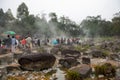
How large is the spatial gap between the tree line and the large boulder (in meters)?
36.4

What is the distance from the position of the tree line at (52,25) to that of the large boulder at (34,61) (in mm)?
36400

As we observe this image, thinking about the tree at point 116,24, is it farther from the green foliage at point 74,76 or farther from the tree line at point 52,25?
the green foliage at point 74,76

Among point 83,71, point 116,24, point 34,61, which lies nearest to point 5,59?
point 34,61

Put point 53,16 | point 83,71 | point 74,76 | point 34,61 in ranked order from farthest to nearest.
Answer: point 53,16, point 34,61, point 83,71, point 74,76

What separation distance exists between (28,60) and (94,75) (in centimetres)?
Result: 413

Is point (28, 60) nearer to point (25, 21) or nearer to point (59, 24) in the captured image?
point (25, 21)

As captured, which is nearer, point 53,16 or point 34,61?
point 34,61

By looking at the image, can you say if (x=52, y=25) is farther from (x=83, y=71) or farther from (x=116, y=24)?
(x=83, y=71)

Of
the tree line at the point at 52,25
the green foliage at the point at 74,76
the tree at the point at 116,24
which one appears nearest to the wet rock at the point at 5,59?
the green foliage at the point at 74,76

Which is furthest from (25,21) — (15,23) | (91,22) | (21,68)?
(21,68)

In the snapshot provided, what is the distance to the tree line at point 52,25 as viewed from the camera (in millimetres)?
53953

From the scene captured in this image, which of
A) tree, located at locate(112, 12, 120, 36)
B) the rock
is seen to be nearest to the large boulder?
the rock

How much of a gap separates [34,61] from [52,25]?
55008mm

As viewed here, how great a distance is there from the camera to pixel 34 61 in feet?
47.6
